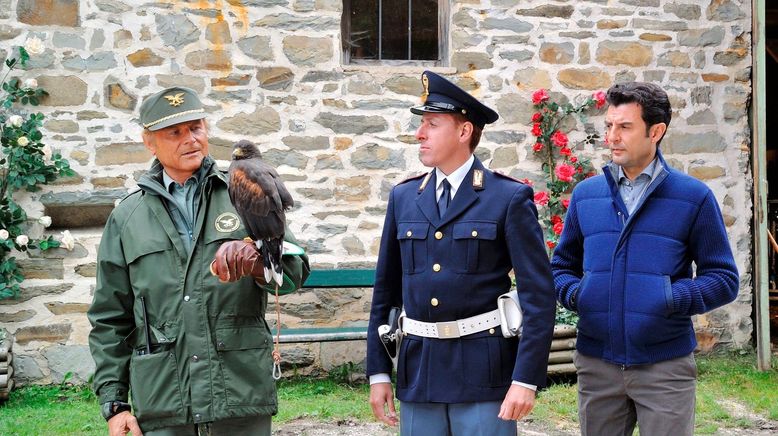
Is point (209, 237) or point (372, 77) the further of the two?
point (372, 77)

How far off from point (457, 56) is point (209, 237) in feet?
14.3

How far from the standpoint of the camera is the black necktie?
9.75 ft

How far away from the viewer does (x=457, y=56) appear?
6.89m

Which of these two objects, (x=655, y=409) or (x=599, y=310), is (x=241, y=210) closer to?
(x=599, y=310)

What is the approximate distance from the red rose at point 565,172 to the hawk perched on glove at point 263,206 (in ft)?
14.7

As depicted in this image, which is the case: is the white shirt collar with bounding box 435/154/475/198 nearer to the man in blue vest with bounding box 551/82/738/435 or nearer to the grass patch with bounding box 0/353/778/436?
the man in blue vest with bounding box 551/82/738/435

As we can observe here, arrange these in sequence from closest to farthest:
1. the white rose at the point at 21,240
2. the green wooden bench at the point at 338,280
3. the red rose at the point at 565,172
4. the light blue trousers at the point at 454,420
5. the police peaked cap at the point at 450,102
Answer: the light blue trousers at the point at 454,420 < the police peaked cap at the point at 450,102 < the white rose at the point at 21,240 < the green wooden bench at the point at 338,280 < the red rose at the point at 565,172

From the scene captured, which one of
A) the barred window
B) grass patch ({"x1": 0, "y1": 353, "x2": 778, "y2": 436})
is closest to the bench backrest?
grass patch ({"x1": 0, "y1": 353, "x2": 778, "y2": 436})

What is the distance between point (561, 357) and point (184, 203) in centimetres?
395

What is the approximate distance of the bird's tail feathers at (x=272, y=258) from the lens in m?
2.64

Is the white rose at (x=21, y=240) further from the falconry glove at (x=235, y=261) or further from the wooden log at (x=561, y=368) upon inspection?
the falconry glove at (x=235, y=261)

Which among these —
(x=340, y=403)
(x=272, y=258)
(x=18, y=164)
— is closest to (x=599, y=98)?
(x=340, y=403)

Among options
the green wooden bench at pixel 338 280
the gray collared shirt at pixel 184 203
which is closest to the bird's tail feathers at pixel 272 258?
the gray collared shirt at pixel 184 203

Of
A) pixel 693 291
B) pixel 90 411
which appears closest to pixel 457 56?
pixel 90 411
